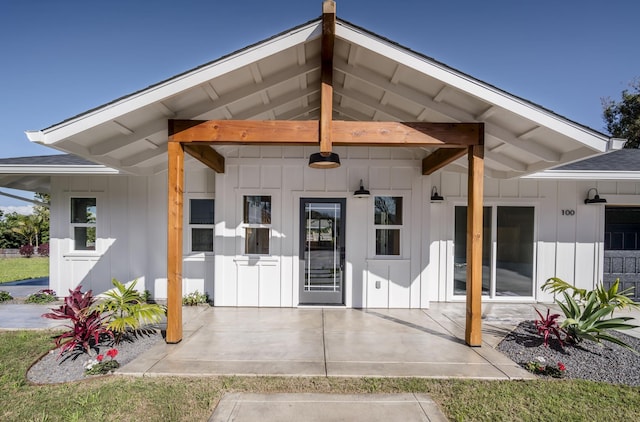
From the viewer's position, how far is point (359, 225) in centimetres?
671

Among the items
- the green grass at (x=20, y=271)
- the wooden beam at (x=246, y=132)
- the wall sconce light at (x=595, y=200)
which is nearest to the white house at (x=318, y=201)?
the wooden beam at (x=246, y=132)

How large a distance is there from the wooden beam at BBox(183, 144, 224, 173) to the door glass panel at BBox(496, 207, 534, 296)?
5.91m

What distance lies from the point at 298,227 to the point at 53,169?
4.96 m

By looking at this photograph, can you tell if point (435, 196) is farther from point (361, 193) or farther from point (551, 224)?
point (551, 224)

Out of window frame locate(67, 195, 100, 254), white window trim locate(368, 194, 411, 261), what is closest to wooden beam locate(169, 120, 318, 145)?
white window trim locate(368, 194, 411, 261)

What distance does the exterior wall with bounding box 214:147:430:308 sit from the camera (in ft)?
22.0

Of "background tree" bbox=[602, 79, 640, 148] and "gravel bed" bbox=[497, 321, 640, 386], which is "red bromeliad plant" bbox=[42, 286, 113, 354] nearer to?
"gravel bed" bbox=[497, 321, 640, 386]

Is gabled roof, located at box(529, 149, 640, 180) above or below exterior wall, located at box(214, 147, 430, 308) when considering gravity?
above

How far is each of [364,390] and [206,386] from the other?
5.30ft

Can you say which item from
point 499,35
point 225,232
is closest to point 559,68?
point 499,35

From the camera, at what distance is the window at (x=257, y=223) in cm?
679

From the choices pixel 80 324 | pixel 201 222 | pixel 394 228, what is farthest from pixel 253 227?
pixel 80 324

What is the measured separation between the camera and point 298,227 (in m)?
6.71

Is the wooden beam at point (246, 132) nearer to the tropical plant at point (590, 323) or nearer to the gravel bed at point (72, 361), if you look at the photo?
the gravel bed at point (72, 361)
